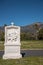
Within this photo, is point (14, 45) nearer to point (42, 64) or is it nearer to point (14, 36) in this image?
point (14, 36)

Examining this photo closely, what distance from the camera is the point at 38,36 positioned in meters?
55.6

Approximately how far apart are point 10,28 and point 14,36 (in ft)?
2.01

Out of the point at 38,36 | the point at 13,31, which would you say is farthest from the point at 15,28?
the point at 38,36

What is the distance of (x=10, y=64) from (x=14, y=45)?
2.57m

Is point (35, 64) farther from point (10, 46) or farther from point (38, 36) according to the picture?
point (38, 36)

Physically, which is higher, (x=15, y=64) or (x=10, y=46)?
(x=10, y=46)

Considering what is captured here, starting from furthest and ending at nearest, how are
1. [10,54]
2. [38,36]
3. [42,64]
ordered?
[38,36]
[10,54]
[42,64]

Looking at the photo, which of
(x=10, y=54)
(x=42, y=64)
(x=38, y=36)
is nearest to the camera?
(x=42, y=64)

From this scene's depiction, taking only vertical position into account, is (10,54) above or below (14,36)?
below

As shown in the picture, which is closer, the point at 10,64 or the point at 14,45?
the point at 10,64

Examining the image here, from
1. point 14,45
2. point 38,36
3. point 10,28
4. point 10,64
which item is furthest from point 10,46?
point 38,36

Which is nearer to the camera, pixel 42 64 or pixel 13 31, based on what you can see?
pixel 42 64

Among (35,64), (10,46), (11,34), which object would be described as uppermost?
(11,34)

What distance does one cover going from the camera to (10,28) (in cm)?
1270
